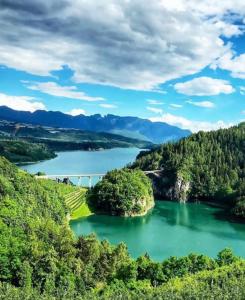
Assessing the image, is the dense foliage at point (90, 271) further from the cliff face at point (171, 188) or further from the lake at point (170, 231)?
the cliff face at point (171, 188)

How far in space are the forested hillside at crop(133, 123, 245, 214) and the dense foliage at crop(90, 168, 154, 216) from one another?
19828 millimetres

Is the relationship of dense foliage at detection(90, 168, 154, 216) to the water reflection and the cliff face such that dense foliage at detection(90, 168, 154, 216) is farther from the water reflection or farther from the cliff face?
the cliff face

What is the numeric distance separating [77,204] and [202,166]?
46542 millimetres

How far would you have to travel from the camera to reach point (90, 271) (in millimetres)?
45875

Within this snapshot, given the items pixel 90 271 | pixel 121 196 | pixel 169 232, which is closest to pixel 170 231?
pixel 169 232

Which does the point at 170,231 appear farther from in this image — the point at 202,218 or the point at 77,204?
the point at 77,204

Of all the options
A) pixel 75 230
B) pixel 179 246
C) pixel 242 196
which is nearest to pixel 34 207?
pixel 75 230

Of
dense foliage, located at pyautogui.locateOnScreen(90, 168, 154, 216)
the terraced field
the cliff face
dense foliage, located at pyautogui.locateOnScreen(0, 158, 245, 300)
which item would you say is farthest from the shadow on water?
dense foliage, located at pyautogui.locateOnScreen(0, 158, 245, 300)

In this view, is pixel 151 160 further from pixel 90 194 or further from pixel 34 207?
pixel 34 207

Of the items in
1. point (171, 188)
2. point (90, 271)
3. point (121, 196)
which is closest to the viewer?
point (90, 271)

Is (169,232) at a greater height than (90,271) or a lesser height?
greater

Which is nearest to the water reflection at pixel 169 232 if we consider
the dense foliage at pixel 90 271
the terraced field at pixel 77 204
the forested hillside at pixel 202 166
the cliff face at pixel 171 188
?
the terraced field at pixel 77 204

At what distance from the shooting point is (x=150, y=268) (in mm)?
46406

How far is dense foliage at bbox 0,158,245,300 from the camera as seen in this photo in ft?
128
